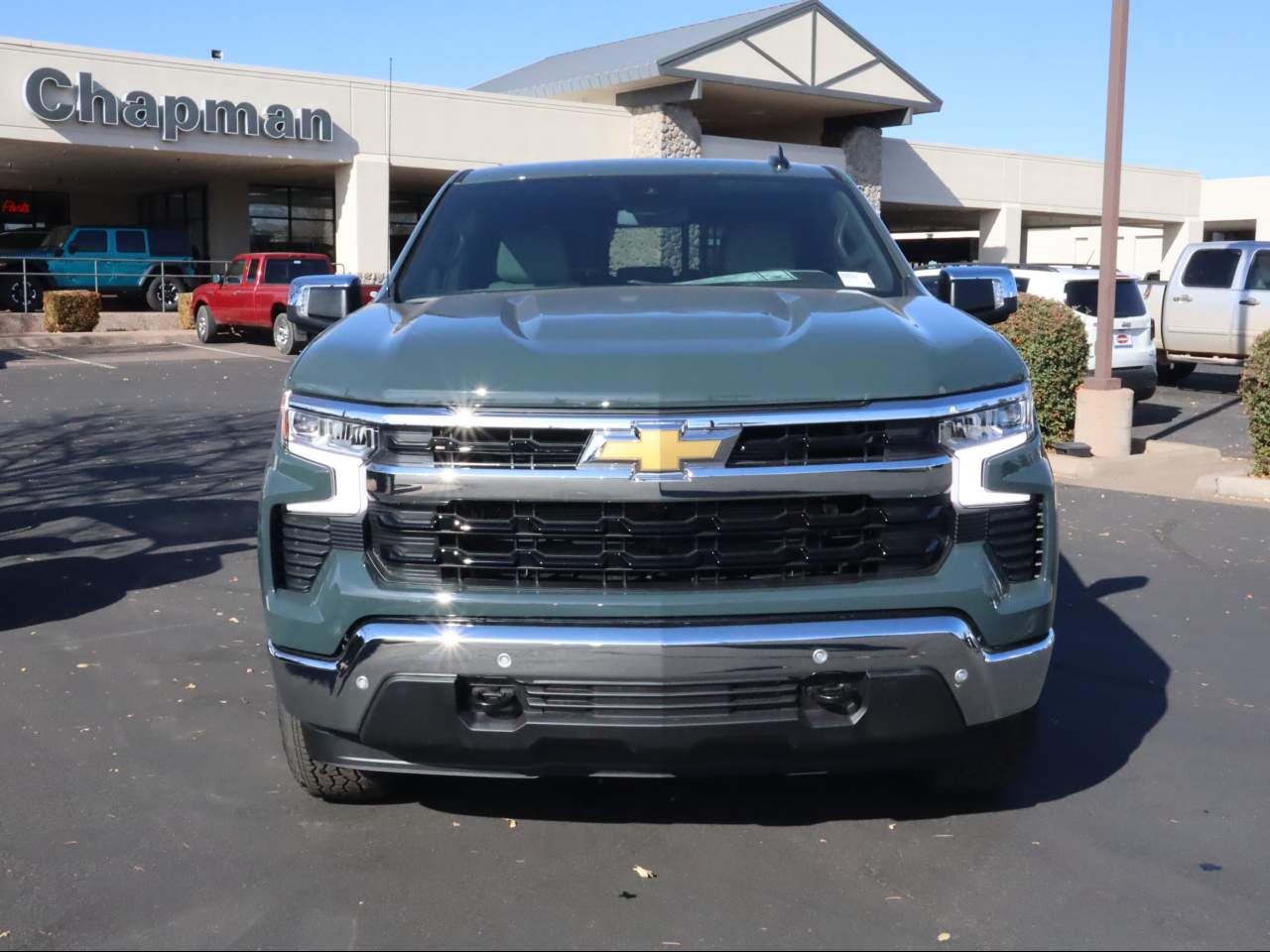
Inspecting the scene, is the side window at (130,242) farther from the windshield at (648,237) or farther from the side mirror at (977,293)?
the side mirror at (977,293)

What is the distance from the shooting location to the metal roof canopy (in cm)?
3155

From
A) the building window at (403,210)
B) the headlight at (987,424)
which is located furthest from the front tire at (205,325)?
the headlight at (987,424)

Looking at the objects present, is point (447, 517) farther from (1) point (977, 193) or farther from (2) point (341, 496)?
(1) point (977, 193)

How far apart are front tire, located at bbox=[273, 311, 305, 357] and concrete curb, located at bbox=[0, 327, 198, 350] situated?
3.46 metres

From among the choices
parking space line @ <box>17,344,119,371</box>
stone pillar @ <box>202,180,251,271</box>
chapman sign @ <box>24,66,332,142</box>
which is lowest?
parking space line @ <box>17,344,119,371</box>

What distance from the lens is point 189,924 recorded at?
347 cm

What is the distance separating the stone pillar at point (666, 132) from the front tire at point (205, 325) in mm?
11116

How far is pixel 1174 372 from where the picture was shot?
2158 cm

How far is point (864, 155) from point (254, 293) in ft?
60.1

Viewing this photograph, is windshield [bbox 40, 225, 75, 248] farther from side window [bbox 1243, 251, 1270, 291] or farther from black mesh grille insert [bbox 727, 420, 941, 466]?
black mesh grille insert [bbox 727, 420, 941, 466]

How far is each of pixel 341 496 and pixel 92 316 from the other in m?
25.1

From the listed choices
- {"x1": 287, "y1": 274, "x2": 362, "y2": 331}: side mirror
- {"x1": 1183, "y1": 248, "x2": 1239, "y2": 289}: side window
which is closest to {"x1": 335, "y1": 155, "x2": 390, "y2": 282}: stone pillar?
{"x1": 1183, "y1": 248, "x2": 1239, "y2": 289}: side window

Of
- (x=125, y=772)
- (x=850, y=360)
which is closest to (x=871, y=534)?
(x=850, y=360)

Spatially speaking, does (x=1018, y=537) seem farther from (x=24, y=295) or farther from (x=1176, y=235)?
(x=1176, y=235)
